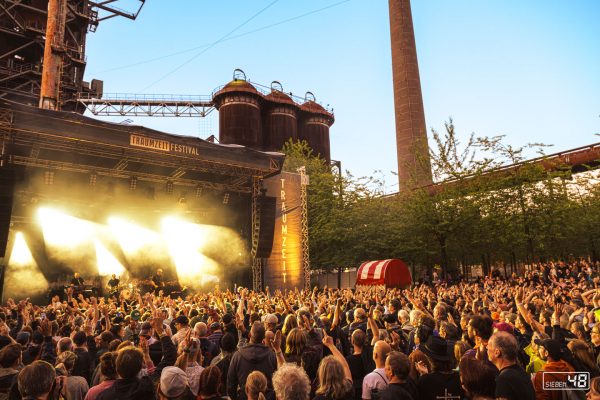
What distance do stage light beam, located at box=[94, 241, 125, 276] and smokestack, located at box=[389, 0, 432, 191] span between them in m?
28.6

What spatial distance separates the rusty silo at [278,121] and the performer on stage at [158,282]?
79.2 ft

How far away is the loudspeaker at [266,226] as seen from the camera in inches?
842

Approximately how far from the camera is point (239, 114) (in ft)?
138

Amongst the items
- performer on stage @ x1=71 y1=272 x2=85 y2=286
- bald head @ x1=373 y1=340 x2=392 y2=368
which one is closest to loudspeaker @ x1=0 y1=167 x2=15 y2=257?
performer on stage @ x1=71 y1=272 x2=85 y2=286

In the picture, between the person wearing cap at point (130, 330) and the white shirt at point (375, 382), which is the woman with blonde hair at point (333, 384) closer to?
the white shirt at point (375, 382)

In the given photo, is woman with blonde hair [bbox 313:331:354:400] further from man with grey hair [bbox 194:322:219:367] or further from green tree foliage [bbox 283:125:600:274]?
green tree foliage [bbox 283:125:600:274]

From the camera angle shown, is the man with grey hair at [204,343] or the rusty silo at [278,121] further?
the rusty silo at [278,121]

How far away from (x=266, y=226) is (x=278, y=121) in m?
25.1

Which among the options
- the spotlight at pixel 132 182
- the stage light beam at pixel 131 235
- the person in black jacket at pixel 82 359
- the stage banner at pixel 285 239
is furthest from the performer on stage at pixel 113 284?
the person in black jacket at pixel 82 359

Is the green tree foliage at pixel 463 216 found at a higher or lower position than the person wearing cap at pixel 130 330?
higher

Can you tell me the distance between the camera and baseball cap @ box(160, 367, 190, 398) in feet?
11.5

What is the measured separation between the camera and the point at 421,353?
421 cm

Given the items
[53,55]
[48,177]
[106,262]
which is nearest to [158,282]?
[106,262]

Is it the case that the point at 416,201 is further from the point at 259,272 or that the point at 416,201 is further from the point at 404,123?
the point at 404,123
